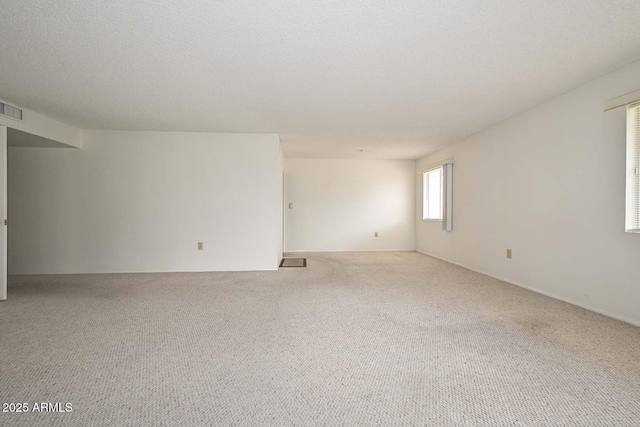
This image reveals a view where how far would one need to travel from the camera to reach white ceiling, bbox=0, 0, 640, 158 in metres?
1.97

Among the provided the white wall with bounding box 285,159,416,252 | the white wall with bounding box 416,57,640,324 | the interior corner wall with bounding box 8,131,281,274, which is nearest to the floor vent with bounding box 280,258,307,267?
the interior corner wall with bounding box 8,131,281,274

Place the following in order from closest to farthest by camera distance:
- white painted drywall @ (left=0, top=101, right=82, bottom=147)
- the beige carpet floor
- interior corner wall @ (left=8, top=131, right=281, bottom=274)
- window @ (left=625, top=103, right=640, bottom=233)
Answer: the beige carpet floor, window @ (left=625, top=103, right=640, bottom=233), white painted drywall @ (left=0, top=101, right=82, bottom=147), interior corner wall @ (left=8, top=131, right=281, bottom=274)

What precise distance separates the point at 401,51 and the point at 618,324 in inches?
108

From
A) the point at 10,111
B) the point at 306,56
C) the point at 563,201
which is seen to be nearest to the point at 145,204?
the point at 10,111

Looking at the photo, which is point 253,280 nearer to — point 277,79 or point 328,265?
point 328,265

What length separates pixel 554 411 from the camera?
58.7 inches

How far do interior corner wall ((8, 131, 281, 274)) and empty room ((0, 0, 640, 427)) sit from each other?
0.03m

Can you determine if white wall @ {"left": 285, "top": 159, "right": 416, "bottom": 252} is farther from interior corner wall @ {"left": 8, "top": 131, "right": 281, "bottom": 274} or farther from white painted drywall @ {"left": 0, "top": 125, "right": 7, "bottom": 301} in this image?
white painted drywall @ {"left": 0, "top": 125, "right": 7, "bottom": 301}

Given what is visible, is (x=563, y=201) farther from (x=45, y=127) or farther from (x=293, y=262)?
(x=45, y=127)

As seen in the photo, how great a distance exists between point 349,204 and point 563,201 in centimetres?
460

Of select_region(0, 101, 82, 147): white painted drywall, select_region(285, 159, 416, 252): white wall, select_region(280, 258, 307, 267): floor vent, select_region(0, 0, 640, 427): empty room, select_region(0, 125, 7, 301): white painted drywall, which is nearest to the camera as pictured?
select_region(0, 0, 640, 427): empty room

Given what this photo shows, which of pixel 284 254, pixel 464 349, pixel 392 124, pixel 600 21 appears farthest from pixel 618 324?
pixel 284 254

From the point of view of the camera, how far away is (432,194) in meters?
7.07

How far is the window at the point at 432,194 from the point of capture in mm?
6750
